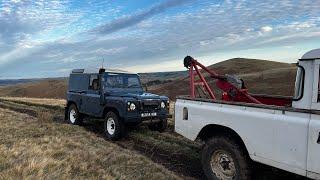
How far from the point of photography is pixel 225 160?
6.98 meters

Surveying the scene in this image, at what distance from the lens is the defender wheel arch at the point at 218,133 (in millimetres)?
6812

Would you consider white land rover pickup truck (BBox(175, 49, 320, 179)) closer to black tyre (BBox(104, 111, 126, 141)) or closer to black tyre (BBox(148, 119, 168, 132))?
black tyre (BBox(104, 111, 126, 141))

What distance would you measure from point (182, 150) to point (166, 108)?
115 inches

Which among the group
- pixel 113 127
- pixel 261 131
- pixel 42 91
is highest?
pixel 261 131

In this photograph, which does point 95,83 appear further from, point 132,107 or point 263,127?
point 263,127

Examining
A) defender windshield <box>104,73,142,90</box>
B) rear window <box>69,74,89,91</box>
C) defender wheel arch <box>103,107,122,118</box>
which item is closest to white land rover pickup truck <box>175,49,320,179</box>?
defender wheel arch <box>103,107,122,118</box>

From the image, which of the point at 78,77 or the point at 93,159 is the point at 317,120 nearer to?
the point at 93,159

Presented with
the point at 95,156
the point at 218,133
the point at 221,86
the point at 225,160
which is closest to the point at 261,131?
the point at 225,160

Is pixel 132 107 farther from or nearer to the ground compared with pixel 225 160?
farther from the ground

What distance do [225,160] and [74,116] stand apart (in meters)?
9.79

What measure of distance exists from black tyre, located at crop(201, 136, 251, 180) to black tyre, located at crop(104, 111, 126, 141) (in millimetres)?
5187

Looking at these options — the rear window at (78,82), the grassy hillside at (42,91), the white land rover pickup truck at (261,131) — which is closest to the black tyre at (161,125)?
the rear window at (78,82)

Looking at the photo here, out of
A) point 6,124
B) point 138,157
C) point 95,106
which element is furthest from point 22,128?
point 138,157

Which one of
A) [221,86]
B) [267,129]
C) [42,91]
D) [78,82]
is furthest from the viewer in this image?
[42,91]
